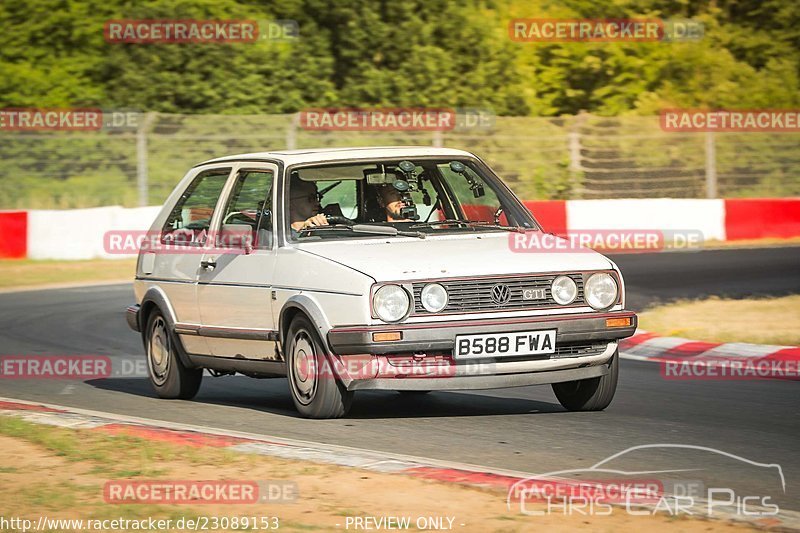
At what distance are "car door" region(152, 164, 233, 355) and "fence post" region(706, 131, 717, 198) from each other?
701 inches

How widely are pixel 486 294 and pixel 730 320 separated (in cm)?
629

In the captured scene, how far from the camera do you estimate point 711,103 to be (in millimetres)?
36406

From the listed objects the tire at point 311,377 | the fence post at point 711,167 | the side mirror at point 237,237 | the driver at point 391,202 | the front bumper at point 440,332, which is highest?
the fence post at point 711,167

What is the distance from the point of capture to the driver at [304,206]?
31.3 ft

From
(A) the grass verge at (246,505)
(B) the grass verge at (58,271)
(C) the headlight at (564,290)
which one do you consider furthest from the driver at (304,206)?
(B) the grass verge at (58,271)

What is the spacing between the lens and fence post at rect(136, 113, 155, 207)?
25.9 m

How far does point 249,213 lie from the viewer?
10.0 meters
